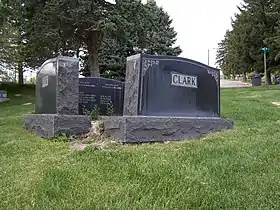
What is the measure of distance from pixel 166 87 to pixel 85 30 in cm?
1549

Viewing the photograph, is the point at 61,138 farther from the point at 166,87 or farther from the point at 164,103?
the point at 166,87

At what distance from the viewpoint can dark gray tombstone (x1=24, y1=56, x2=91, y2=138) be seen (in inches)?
258

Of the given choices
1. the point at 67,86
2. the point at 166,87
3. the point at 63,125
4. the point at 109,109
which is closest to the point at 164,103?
the point at 166,87

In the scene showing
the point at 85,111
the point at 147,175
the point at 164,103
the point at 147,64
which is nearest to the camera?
the point at 147,175

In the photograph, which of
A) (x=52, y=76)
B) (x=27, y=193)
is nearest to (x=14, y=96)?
(x=52, y=76)

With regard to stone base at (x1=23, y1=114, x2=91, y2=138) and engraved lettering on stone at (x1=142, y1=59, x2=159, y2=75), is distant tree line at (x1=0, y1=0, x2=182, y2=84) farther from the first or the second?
engraved lettering on stone at (x1=142, y1=59, x2=159, y2=75)

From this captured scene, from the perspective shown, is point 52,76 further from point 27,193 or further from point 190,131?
point 27,193

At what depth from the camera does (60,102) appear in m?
7.10

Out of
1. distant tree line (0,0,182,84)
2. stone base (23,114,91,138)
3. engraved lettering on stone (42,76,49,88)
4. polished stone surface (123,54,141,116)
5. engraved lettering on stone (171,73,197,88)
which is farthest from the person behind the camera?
distant tree line (0,0,182,84)

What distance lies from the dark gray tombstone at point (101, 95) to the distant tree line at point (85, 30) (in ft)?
30.6

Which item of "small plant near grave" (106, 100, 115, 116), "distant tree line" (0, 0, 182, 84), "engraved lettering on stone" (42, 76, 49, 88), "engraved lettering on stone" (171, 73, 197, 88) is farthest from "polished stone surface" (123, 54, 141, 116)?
"distant tree line" (0, 0, 182, 84)

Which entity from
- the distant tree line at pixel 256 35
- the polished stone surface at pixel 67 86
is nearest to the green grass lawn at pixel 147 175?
the polished stone surface at pixel 67 86

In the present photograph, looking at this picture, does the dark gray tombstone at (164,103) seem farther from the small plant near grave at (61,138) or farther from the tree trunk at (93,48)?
the tree trunk at (93,48)

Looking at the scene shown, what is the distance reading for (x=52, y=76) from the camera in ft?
24.2
